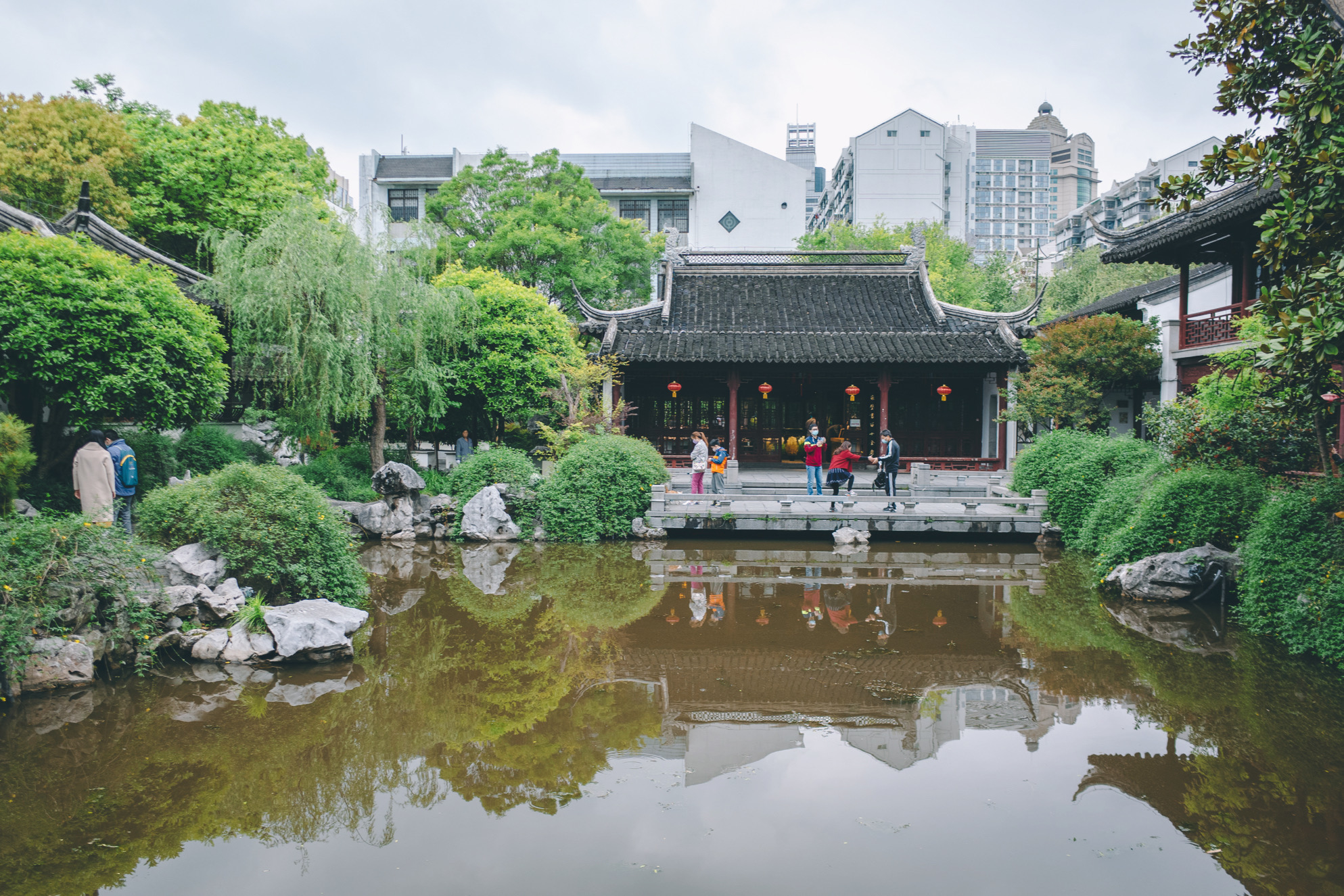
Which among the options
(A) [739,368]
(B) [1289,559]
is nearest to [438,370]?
(A) [739,368]

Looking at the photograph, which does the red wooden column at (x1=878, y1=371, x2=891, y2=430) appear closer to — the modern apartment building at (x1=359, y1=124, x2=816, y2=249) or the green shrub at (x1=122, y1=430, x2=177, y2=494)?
the green shrub at (x1=122, y1=430, x2=177, y2=494)

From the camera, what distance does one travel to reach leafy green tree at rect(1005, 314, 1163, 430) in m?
14.6

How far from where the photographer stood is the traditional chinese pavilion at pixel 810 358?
16703 mm

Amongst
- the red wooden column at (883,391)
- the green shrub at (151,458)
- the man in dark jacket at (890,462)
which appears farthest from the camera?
the red wooden column at (883,391)

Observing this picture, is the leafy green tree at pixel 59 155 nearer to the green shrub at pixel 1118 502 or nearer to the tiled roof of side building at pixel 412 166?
the tiled roof of side building at pixel 412 166

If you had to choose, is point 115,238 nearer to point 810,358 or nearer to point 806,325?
point 810,358

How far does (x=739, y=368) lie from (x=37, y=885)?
14.7 m

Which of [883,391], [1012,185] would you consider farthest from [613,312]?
[1012,185]

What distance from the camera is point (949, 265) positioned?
94.7 ft

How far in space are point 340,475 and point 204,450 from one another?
2.14 meters

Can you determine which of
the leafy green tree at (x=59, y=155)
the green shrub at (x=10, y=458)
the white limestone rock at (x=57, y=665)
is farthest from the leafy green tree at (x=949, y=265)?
the white limestone rock at (x=57, y=665)

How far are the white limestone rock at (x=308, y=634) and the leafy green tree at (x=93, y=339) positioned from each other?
3.54 m

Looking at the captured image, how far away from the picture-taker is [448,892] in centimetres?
351

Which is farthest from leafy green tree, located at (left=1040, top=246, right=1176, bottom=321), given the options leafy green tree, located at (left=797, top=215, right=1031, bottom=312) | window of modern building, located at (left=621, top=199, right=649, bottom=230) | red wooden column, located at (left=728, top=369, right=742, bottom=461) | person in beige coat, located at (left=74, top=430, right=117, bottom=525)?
person in beige coat, located at (left=74, top=430, right=117, bottom=525)
